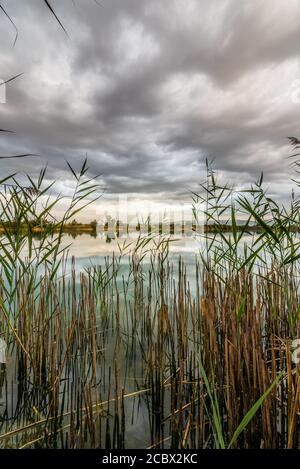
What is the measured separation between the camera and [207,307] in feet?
7.04

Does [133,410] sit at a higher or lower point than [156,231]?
lower

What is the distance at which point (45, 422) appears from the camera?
72.0 inches

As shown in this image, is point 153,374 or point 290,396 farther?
point 153,374

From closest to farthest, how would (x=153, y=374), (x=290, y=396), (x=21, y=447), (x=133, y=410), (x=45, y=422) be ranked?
(x=290, y=396)
(x=21, y=447)
(x=45, y=422)
(x=133, y=410)
(x=153, y=374)

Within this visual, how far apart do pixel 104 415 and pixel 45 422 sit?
399 mm

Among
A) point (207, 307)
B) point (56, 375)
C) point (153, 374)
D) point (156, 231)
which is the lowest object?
point (153, 374)

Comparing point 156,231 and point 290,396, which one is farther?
point 156,231

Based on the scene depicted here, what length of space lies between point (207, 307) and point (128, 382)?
43.0 inches

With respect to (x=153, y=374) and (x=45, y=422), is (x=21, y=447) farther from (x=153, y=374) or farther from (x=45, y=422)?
(x=153, y=374)
